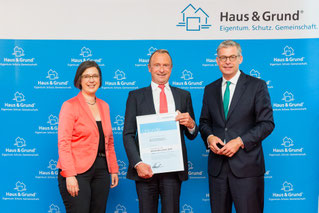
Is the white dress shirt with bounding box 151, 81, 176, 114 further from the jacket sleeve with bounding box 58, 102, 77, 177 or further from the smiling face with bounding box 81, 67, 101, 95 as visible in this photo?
the jacket sleeve with bounding box 58, 102, 77, 177

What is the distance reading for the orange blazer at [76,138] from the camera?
252 centimetres

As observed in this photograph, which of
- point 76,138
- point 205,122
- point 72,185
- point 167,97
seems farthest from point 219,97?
point 72,185

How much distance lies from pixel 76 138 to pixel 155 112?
0.70 metres

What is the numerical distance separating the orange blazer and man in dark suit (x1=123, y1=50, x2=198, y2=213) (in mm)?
317

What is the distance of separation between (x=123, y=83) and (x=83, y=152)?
1.50m

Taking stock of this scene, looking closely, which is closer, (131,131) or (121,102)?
(131,131)

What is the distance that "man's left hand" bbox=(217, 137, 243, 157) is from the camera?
2348 mm

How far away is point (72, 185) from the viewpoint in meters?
2.48

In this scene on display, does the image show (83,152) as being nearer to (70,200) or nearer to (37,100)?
(70,200)

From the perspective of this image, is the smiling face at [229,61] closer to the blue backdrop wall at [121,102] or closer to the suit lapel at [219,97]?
the suit lapel at [219,97]

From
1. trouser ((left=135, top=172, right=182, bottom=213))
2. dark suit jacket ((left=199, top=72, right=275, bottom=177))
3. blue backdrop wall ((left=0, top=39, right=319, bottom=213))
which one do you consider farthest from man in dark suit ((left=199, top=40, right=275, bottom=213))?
blue backdrop wall ((left=0, top=39, right=319, bottom=213))

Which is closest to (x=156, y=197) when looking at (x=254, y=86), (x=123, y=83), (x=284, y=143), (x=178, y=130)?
(x=178, y=130)
